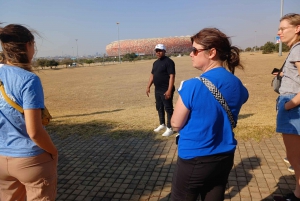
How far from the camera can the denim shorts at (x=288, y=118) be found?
2.42 meters

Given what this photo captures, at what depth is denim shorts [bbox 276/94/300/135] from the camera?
2420 millimetres

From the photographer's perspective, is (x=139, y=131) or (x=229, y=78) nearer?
(x=229, y=78)

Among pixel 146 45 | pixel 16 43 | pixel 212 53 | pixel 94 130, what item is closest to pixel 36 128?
pixel 16 43

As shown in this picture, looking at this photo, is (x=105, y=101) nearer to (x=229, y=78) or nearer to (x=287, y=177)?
(x=287, y=177)

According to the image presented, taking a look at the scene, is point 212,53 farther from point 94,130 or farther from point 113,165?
point 94,130

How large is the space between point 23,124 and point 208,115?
1.23m

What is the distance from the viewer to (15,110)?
5.54 ft

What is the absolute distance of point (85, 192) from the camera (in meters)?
3.22

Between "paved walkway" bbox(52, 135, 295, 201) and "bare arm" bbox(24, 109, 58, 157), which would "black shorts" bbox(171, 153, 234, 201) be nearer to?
"bare arm" bbox(24, 109, 58, 157)

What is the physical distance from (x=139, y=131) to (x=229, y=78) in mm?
4208

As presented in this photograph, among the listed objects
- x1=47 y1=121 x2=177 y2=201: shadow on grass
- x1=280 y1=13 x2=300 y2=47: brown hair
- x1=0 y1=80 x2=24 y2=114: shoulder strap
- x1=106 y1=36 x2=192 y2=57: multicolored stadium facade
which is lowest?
x1=47 y1=121 x2=177 y2=201: shadow on grass

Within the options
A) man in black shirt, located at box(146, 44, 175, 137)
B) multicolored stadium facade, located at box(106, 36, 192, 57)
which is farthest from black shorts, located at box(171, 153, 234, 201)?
multicolored stadium facade, located at box(106, 36, 192, 57)

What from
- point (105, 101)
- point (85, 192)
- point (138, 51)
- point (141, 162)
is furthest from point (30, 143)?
point (138, 51)

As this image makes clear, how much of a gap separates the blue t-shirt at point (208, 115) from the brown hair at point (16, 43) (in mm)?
1069
